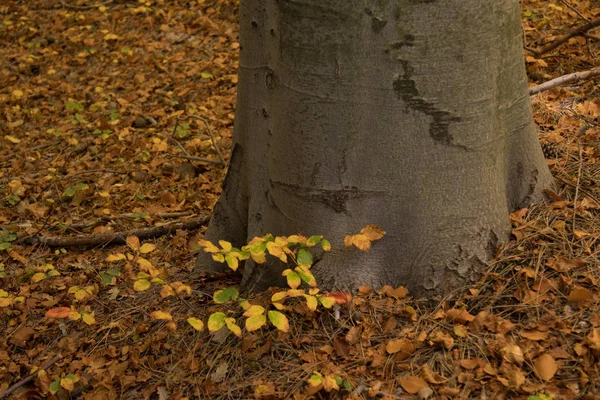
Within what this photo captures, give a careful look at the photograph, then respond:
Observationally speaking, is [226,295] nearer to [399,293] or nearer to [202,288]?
[202,288]

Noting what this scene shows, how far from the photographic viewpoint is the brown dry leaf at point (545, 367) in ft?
7.29

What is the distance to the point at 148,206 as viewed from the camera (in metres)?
4.40

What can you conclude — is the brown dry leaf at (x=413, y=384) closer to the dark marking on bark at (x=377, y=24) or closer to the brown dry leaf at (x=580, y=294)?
the brown dry leaf at (x=580, y=294)

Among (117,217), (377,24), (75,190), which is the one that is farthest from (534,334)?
(75,190)

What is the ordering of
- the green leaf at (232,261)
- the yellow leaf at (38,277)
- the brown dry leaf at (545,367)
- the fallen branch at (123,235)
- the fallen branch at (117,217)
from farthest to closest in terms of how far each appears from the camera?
the fallen branch at (117,217)
the fallen branch at (123,235)
the yellow leaf at (38,277)
the green leaf at (232,261)
the brown dry leaf at (545,367)

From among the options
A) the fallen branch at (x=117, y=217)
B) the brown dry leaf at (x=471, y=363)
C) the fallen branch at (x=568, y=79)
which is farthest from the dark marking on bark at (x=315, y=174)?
the fallen branch at (x=568, y=79)

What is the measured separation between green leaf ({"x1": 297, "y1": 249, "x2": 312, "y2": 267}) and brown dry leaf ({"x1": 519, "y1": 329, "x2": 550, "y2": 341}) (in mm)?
825

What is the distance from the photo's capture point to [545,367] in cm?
224

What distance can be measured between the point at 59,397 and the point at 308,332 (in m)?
1.10

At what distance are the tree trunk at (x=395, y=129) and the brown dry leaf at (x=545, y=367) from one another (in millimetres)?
449

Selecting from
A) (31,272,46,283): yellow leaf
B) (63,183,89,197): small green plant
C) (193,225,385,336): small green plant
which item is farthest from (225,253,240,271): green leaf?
(63,183,89,197): small green plant

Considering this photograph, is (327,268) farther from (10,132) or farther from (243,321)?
(10,132)

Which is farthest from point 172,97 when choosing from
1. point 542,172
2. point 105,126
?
point 542,172

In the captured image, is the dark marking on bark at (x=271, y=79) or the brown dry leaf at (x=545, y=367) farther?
the dark marking on bark at (x=271, y=79)
